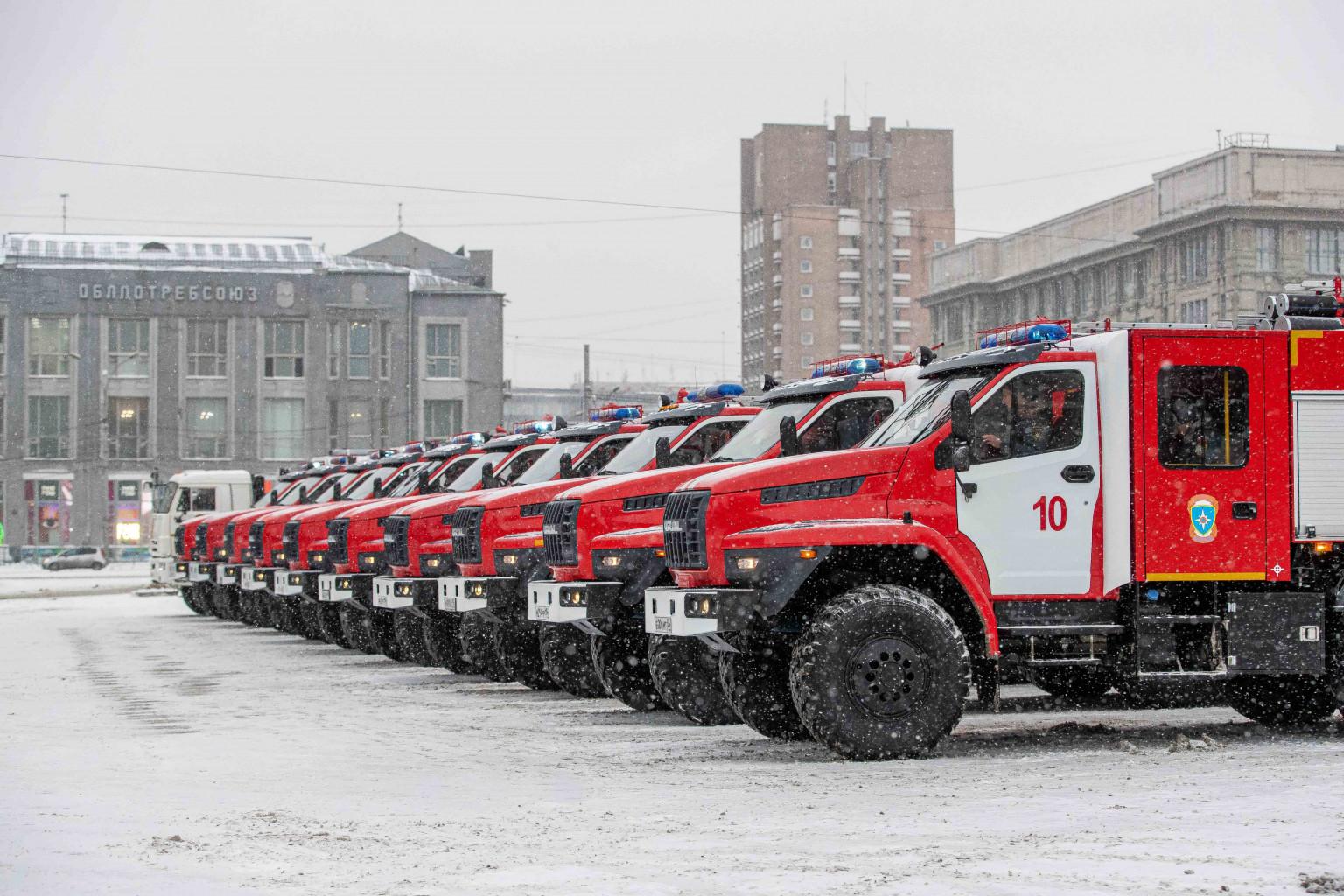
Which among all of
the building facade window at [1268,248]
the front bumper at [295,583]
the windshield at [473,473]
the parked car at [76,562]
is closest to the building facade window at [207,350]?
the parked car at [76,562]

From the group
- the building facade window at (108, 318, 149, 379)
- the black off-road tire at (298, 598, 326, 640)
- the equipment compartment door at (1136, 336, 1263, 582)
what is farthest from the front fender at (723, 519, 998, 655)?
the building facade window at (108, 318, 149, 379)

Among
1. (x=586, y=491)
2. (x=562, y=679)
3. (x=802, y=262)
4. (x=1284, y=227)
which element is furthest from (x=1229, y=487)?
(x=802, y=262)

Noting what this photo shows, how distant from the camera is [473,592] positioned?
1712 centimetres

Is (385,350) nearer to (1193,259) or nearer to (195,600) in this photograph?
(1193,259)

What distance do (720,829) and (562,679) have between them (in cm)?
728

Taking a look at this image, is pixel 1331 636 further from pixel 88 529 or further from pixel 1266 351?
pixel 88 529

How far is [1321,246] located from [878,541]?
229 feet

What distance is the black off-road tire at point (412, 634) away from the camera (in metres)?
20.7

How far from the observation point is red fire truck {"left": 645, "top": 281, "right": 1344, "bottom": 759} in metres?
11.8

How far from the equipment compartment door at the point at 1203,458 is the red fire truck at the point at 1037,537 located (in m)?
0.01

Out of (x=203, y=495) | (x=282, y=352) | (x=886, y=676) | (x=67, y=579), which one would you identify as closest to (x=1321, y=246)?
(x=282, y=352)

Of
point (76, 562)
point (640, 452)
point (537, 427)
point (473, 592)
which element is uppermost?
point (537, 427)

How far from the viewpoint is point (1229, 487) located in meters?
13.0

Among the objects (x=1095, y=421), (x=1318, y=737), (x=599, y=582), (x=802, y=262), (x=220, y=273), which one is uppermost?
(x=802, y=262)
